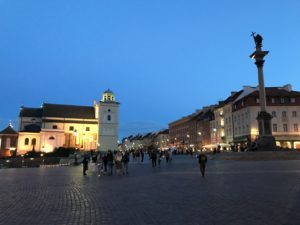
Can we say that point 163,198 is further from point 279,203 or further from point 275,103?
point 275,103

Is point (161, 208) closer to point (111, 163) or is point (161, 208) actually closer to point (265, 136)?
point (111, 163)

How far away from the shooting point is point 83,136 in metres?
105

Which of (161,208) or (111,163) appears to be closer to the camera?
(161,208)

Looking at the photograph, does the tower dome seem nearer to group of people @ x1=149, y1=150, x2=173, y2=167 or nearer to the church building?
the church building

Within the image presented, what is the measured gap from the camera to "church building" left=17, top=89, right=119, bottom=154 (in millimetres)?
96500

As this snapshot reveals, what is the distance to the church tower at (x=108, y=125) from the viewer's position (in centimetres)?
10319

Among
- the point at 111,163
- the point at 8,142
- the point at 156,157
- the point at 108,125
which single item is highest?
the point at 108,125

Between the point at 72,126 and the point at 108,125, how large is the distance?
1360cm

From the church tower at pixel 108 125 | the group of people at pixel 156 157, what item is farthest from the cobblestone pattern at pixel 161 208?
the church tower at pixel 108 125

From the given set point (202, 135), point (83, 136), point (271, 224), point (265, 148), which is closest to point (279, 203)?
point (271, 224)

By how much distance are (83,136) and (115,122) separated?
12481 mm

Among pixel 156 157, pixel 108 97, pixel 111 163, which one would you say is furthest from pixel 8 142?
pixel 111 163

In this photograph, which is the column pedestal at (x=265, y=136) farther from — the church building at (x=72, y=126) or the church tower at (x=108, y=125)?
the church tower at (x=108, y=125)

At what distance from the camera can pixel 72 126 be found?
107 meters
